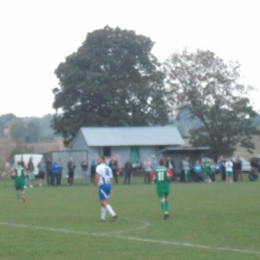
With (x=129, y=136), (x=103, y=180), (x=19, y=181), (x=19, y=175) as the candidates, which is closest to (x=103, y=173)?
(x=103, y=180)

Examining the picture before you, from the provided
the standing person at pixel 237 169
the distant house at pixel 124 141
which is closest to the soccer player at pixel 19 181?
the standing person at pixel 237 169

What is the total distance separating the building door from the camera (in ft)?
201

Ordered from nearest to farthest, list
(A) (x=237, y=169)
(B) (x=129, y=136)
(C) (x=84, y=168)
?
(C) (x=84, y=168) → (A) (x=237, y=169) → (B) (x=129, y=136)

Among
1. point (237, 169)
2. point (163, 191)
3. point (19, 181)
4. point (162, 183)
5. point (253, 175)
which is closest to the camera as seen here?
point (163, 191)

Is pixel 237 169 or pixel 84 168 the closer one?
pixel 84 168

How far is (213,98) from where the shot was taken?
2552 inches

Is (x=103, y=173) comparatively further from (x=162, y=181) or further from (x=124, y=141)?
(x=124, y=141)

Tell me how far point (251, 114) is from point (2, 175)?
25616 millimetres

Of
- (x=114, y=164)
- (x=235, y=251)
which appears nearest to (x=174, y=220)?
(x=235, y=251)

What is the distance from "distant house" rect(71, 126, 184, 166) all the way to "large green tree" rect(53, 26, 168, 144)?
269 cm

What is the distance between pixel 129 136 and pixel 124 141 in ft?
2.63

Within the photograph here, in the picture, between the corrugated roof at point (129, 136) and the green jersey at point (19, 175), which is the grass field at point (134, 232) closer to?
the green jersey at point (19, 175)

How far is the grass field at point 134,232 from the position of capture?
10.5 m

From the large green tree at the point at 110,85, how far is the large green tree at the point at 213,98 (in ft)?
7.16
